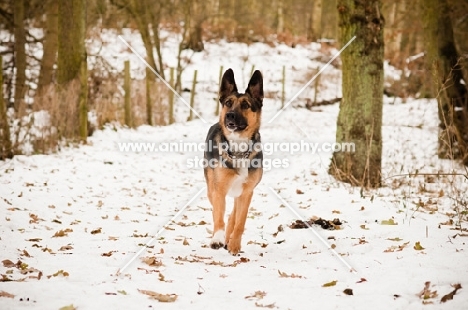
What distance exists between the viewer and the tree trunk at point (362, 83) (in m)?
8.38

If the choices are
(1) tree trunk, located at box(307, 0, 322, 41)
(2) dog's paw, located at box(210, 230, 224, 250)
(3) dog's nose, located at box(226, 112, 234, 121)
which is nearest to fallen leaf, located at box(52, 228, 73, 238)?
(2) dog's paw, located at box(210, 230, 224, 250)

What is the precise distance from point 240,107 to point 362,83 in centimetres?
353

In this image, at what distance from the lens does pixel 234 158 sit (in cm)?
569

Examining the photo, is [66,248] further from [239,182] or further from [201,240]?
[239,182]

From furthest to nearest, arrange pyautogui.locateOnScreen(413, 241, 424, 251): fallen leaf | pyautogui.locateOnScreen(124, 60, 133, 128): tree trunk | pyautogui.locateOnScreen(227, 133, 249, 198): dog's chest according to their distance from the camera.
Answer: pyautogui.locateOnScreen(124, 60, 133, 128): tree trunk → pyautogui.locateOnScreen(227, 133, 249, 198): dog's chest → pyautogui.locateOnScreen(413, 241, 424, 251): fallen leaf

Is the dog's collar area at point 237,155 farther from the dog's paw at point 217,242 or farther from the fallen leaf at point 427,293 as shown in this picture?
the fallen leaf at point 427,293

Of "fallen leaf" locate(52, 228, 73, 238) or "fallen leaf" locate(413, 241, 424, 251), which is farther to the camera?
"fallen leaf" locate(52, 228, 73, 238)

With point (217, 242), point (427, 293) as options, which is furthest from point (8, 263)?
point (427, 293)

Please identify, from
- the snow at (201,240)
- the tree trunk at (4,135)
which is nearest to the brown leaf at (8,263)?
the snow at (201,240)

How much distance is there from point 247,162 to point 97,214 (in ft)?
8.70

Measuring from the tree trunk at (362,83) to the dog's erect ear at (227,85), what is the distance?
10.2ft

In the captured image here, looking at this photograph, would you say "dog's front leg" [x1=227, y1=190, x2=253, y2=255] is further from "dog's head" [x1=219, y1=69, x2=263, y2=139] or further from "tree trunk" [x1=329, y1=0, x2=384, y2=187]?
"tree trunk" [x1=329, y1=0, x2=384, y2=187]

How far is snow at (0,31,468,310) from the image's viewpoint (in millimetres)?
3490

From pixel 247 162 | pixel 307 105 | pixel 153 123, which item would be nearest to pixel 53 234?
pixel 247 162
